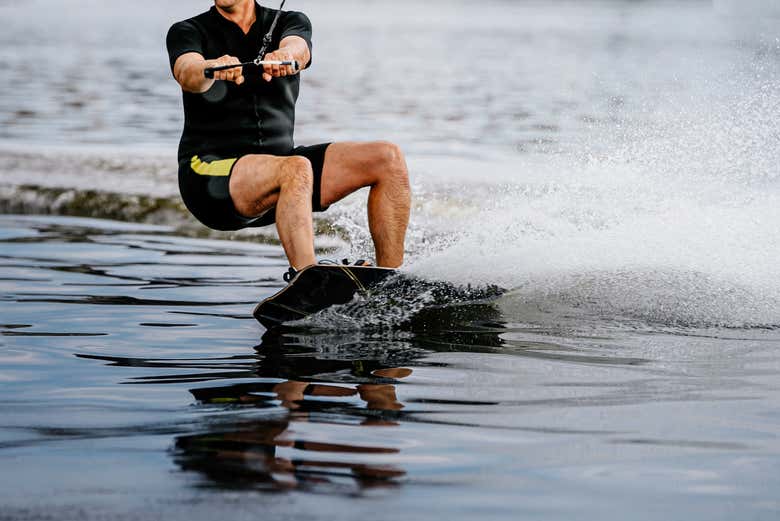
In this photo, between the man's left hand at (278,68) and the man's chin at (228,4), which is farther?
the man's chin at (228,4)

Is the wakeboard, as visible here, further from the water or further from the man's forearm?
the man's forearm

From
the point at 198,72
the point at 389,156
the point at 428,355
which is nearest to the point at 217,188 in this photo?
the point at 198,72

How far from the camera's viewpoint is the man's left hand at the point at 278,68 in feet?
19.4

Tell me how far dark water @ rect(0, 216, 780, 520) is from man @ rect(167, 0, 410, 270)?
1.87ft

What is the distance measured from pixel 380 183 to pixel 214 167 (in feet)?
2.77

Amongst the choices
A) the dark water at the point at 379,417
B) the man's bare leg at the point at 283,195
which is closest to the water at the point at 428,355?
the dark water at the point at 379,417

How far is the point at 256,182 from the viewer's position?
6172mm

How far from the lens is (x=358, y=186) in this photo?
21.2 feet

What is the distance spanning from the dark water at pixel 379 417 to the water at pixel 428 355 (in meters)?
0.01

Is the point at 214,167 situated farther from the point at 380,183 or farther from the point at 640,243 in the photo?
the point at 640,243

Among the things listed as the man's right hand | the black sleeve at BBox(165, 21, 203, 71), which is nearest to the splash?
the man's right hand

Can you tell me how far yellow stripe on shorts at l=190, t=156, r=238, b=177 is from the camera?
6.29 m

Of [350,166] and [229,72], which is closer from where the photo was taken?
[229,72]

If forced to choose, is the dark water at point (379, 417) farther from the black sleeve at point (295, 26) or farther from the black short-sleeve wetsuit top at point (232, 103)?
the black sleeve at point (295, 26)
